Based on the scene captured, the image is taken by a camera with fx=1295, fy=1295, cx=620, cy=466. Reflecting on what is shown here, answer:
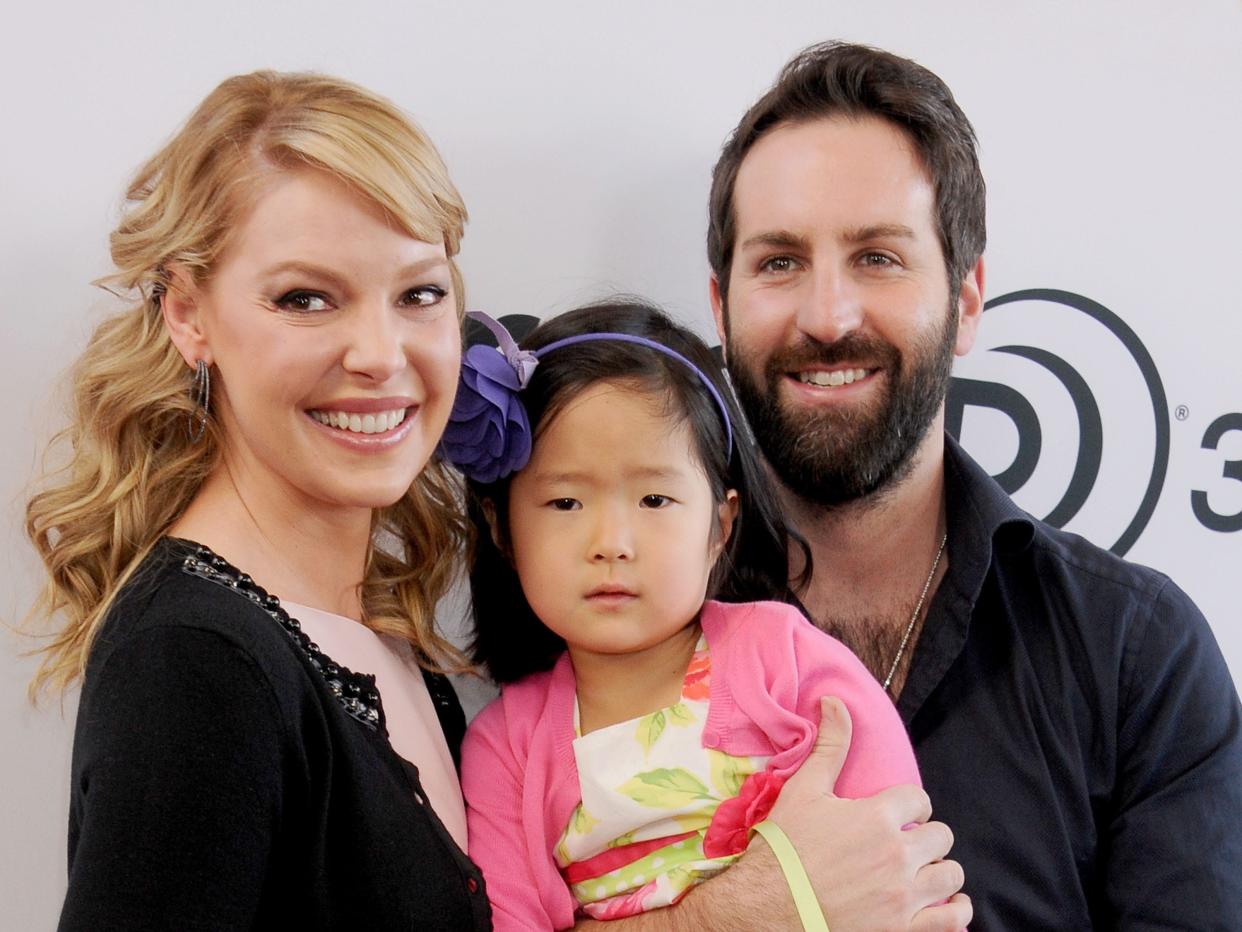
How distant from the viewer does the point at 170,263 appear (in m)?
1.72

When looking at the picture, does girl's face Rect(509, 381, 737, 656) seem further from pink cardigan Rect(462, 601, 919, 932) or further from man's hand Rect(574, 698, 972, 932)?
man's hand Rect(574, 698, 972, 932)

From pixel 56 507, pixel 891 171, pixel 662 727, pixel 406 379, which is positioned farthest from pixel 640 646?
pixel 891 171

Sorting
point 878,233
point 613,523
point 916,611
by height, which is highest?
point 878,233

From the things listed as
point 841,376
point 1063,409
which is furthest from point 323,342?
point 1063,409

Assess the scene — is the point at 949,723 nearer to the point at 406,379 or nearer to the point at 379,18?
the point at 406,379

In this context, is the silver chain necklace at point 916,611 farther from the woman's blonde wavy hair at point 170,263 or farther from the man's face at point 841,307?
the woman's blonde wavy hair at point 170,263

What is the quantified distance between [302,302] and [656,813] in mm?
848

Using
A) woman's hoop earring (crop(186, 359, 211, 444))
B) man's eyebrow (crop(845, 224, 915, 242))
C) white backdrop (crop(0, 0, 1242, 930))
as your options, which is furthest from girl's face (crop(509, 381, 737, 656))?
white backdrop (crop(0, 0, 1242, 930))

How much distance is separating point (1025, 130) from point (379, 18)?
1433 mm

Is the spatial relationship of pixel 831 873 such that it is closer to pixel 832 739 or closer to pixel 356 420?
pixel 832 739

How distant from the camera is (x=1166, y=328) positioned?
117 inches

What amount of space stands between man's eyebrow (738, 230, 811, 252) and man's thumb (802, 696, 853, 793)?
3.16 ft

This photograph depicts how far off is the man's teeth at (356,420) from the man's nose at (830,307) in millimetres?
960

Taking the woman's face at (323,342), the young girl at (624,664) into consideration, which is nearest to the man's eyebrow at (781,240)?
the young girl at (624,664)
